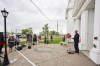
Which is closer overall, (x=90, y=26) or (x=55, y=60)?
(x=55, y=60)

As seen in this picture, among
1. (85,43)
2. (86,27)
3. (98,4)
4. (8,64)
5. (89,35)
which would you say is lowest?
(8,64)

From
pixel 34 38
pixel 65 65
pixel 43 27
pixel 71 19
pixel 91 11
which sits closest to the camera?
pixel 65 65

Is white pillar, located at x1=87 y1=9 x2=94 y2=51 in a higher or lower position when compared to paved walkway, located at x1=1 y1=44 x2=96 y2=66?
higher

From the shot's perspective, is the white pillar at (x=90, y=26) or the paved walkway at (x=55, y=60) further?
the white pillar at (x=90, y=26)

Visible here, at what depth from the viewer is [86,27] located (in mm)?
9750

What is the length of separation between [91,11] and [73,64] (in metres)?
5.31

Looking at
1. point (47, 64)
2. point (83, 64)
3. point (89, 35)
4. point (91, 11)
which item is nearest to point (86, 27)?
point (89, 35)

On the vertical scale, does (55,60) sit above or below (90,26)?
below

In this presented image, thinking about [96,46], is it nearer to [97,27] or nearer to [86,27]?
[97,27]

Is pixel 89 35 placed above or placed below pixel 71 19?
below

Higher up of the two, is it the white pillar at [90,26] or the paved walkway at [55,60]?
the white pillar at [90,26]

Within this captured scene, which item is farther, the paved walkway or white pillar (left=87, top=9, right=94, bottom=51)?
white pillar (left=87, top=9, right=94, bottom=51)

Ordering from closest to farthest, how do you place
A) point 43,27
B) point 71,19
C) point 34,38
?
point 34,38 → point 71,19 → point 43,27

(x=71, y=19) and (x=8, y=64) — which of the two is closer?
(x=8, y=64)
